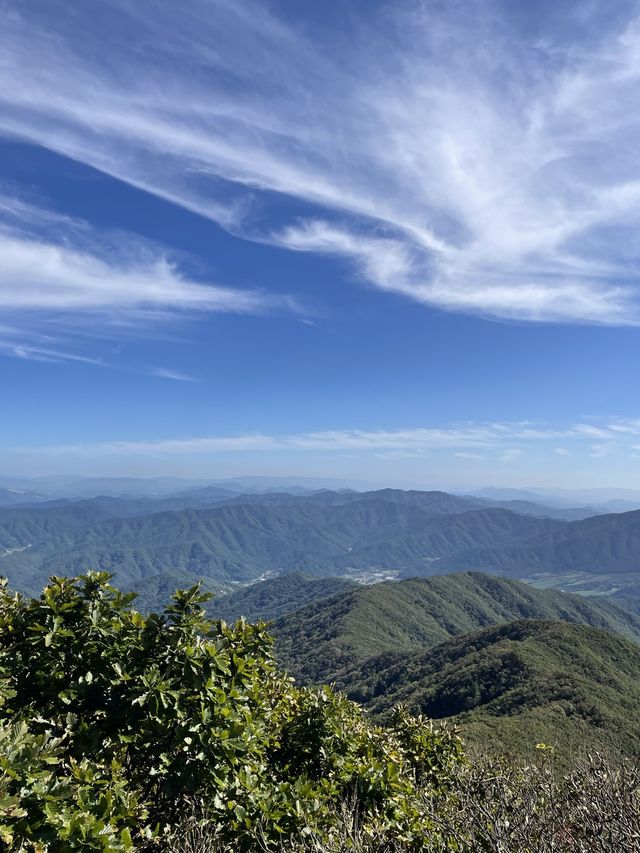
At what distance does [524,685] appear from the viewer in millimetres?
104250

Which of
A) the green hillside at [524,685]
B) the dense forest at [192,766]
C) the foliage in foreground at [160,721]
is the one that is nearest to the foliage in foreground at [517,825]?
the dense forest at [192,766]

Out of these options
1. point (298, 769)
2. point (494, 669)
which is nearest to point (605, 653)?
point (494, 669)

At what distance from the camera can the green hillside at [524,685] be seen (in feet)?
257

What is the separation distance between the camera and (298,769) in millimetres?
10000

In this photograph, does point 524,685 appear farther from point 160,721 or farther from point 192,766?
point 160,721

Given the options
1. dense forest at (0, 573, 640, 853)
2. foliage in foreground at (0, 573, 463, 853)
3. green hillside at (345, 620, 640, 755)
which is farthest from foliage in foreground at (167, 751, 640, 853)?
green hillside at (345, 620, 640, 755)

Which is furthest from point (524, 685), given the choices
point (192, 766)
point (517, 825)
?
point (192, 766)

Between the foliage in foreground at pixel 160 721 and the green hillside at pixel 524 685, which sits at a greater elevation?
the foliage in foreground at pixel 160 721

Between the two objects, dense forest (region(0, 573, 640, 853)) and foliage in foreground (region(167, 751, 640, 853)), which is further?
foliage in foreground (region(167, 751, 640, 853))

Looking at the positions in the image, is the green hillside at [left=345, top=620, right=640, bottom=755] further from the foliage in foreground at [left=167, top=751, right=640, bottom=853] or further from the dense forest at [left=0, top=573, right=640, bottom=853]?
the dense forest at [left=0, top=573, right=640, bottom=853]

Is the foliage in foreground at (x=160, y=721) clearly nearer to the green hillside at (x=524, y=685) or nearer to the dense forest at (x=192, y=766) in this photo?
the dense forest at (x=192, y=766)

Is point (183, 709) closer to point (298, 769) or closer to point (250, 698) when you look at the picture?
point (250, 698)

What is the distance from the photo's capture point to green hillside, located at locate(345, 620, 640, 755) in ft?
257

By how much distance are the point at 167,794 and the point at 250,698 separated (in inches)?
82.7
